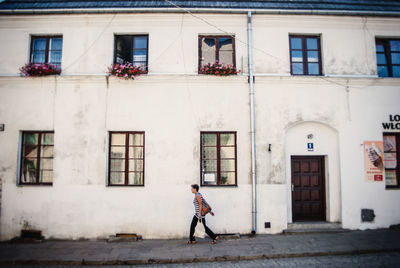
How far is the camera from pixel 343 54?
9094 millimetres

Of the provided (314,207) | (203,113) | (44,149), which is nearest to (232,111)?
(203,113)

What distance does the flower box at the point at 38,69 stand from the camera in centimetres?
859

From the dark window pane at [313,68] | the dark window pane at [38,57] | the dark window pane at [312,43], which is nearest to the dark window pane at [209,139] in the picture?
the dark window pane at [313,68]

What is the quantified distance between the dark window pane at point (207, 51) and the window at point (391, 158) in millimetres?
7150

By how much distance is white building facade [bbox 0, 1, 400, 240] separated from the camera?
838 centimetres

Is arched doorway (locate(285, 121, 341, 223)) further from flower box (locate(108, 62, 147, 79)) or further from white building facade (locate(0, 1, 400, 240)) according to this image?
flower box (locate(108, 62, 147, 79))

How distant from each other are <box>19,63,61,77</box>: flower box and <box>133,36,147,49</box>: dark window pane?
293cm

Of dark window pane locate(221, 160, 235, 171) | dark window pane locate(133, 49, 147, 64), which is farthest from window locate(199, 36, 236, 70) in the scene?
dark window pane locate(221, 160, 235, 171)

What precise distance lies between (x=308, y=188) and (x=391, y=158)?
3.35m

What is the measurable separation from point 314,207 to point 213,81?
595 cm

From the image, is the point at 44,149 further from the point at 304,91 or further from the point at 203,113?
the point at 304,91

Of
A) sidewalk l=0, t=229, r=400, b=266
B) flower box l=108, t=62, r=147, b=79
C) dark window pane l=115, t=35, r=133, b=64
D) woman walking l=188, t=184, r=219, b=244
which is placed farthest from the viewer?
dark window pane l=115, t=35, r=133, b=64

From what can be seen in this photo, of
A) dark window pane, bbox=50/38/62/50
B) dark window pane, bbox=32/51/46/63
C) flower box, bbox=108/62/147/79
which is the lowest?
flower box, bbox=108/62/147/79

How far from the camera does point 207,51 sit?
9.09 metres
